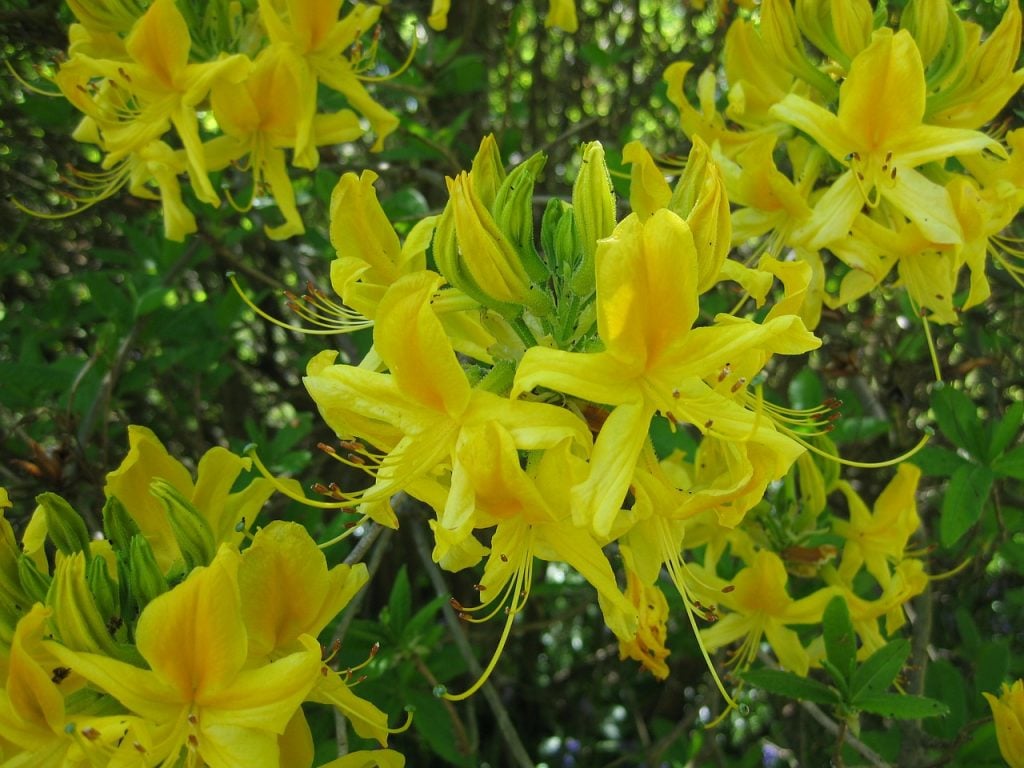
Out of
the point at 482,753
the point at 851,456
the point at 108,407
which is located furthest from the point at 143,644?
the point at 482,753

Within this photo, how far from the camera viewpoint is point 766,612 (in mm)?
1932

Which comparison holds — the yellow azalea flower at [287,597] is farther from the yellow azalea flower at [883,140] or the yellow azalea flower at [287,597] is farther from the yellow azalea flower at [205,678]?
the yellow azalea flower at [883,140]

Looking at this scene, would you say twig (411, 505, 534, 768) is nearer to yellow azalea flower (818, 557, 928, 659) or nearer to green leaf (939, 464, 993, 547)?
yellow azalea flower (818, 557, 928, 659)

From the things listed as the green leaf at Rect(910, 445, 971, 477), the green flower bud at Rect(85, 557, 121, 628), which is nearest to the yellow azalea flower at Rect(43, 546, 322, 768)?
the green flower bud at Rect(85, 557, 121, 628)

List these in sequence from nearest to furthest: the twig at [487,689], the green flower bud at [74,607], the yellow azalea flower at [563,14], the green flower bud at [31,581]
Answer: the green flower bud at [74,607]
the green flower bud at [31,581]
the twig at [487,689]
the yellow azalea flower at [563,14]

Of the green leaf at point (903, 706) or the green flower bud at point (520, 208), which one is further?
the green leaf at point (903, 706)

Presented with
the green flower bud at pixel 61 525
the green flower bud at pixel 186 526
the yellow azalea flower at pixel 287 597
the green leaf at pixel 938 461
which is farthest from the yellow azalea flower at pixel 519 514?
the green leaf at pixel 938 461

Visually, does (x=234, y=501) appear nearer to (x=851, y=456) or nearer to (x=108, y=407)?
(x=108, y=407)

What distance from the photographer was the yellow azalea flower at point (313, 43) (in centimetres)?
202

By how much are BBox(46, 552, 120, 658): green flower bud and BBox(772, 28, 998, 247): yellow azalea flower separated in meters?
1.28

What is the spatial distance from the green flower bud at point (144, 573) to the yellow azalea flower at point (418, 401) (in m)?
0.29

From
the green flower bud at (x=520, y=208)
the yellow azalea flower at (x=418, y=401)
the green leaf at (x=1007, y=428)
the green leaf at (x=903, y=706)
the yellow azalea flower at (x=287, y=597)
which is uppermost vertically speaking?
the green flower bud at (x=520, y=208)

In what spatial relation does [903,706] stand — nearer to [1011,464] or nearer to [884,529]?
[884,529]

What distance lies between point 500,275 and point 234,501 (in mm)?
631
